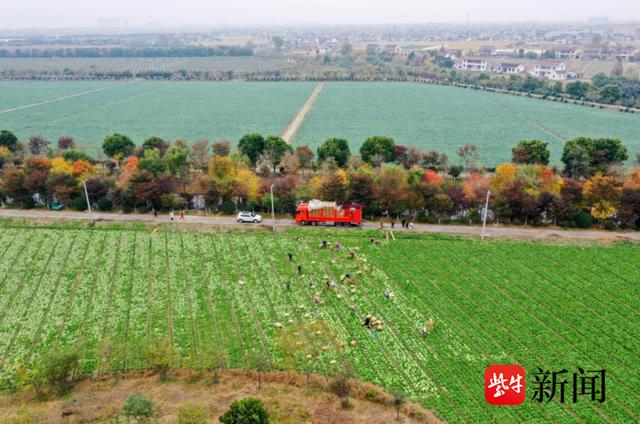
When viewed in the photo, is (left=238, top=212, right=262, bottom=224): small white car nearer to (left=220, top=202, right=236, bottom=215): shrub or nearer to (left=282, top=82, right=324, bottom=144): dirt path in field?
(left=220, top=202, right=236, bottom=215): shrub

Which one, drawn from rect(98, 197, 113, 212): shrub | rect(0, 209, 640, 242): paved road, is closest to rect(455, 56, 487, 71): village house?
rect(0, 209, 640, 242): paved road

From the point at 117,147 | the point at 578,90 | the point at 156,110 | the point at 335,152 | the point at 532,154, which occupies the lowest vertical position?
the point at 156,110

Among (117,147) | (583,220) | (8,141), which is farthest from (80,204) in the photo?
(583,220)

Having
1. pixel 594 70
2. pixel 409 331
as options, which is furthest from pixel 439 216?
pixel 594 70

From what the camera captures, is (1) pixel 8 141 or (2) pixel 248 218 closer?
(2) pixel 248 218

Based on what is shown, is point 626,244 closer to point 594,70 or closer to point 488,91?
point 488,91

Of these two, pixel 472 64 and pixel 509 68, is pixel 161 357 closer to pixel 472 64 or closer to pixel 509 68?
pixel 509 68

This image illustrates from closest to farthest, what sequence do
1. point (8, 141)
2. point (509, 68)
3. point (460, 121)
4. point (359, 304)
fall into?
point (359, 304), point (8, 141), point (460, 121), point (509, 68)
